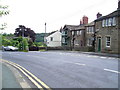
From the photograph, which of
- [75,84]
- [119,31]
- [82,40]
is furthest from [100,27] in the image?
[75,84]

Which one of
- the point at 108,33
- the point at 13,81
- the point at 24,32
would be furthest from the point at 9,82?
the point at 24,32

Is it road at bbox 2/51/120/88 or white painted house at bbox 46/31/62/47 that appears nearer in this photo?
road at bbox 2/51/120/88

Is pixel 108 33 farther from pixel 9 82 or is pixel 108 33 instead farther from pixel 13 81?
pixel 9 82

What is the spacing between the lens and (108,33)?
28.5m

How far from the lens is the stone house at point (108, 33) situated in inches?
1058

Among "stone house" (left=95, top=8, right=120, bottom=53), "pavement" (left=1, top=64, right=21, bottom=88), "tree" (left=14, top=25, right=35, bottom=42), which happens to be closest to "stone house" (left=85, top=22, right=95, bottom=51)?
"stone house" (left=95, top=8, right=120, bottom=53)

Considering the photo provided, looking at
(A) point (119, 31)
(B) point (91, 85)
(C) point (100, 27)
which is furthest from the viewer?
(C) point (100, 27)

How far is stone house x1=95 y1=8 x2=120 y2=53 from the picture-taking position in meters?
26.9

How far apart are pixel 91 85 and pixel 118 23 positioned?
72.5 feet

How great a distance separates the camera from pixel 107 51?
93.8 ft

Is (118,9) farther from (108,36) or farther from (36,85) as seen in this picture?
(36,85)

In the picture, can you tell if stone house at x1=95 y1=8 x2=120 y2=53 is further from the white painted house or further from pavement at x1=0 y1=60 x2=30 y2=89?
the white painted house

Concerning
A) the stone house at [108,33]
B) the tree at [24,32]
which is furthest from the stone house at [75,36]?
the tree at [24,32]

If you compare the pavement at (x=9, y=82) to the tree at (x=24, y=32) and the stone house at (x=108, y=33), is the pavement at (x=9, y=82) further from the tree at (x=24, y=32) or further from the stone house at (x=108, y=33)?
the tree at (x=24, y=32)
